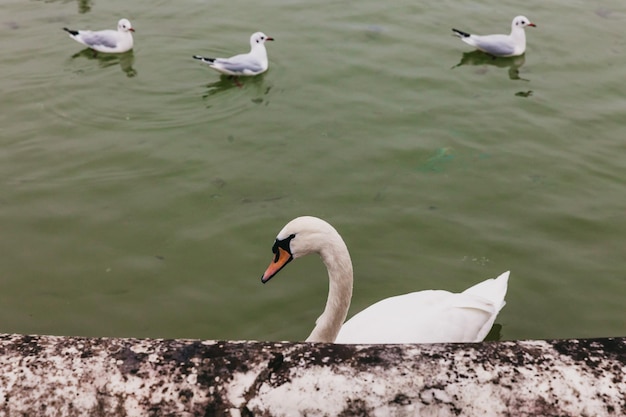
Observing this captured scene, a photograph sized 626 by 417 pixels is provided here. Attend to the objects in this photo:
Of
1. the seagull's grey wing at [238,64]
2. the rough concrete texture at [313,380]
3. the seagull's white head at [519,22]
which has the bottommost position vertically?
the seagull's grey wing at [238,64]

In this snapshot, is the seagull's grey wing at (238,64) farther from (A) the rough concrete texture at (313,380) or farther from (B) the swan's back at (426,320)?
(A) the rough concrete texture at (313,380)

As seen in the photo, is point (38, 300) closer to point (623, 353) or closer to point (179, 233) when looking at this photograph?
point (179, 233)

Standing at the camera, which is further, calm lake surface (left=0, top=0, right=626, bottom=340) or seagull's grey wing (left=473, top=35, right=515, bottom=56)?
seagull's grey wing (left=473, top=35, right=515, bottom=56)

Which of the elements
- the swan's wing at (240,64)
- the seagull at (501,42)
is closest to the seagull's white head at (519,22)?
the seagull at (501,42)

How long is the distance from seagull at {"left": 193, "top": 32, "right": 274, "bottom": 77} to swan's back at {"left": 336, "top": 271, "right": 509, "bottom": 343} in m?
4.88

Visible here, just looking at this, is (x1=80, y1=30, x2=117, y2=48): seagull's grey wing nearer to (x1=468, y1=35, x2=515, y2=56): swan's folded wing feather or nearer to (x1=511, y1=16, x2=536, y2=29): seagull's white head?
(x1=468, y1=35, x2=515, y2=56): swan's folded wing feather

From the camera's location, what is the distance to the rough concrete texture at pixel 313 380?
6.31 ft

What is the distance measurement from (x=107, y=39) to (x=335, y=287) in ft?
20.9

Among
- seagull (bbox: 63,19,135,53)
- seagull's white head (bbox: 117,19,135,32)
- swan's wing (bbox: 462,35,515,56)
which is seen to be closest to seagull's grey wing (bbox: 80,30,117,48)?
seagull (bbox: 63,19,135,53)

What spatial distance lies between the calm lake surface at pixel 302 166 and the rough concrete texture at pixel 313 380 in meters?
2.86

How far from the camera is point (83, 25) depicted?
10.1 meters

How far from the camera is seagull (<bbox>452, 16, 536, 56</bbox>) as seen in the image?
9117mm

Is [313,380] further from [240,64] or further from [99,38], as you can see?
[99,38]

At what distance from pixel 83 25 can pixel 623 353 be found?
9606 mm
